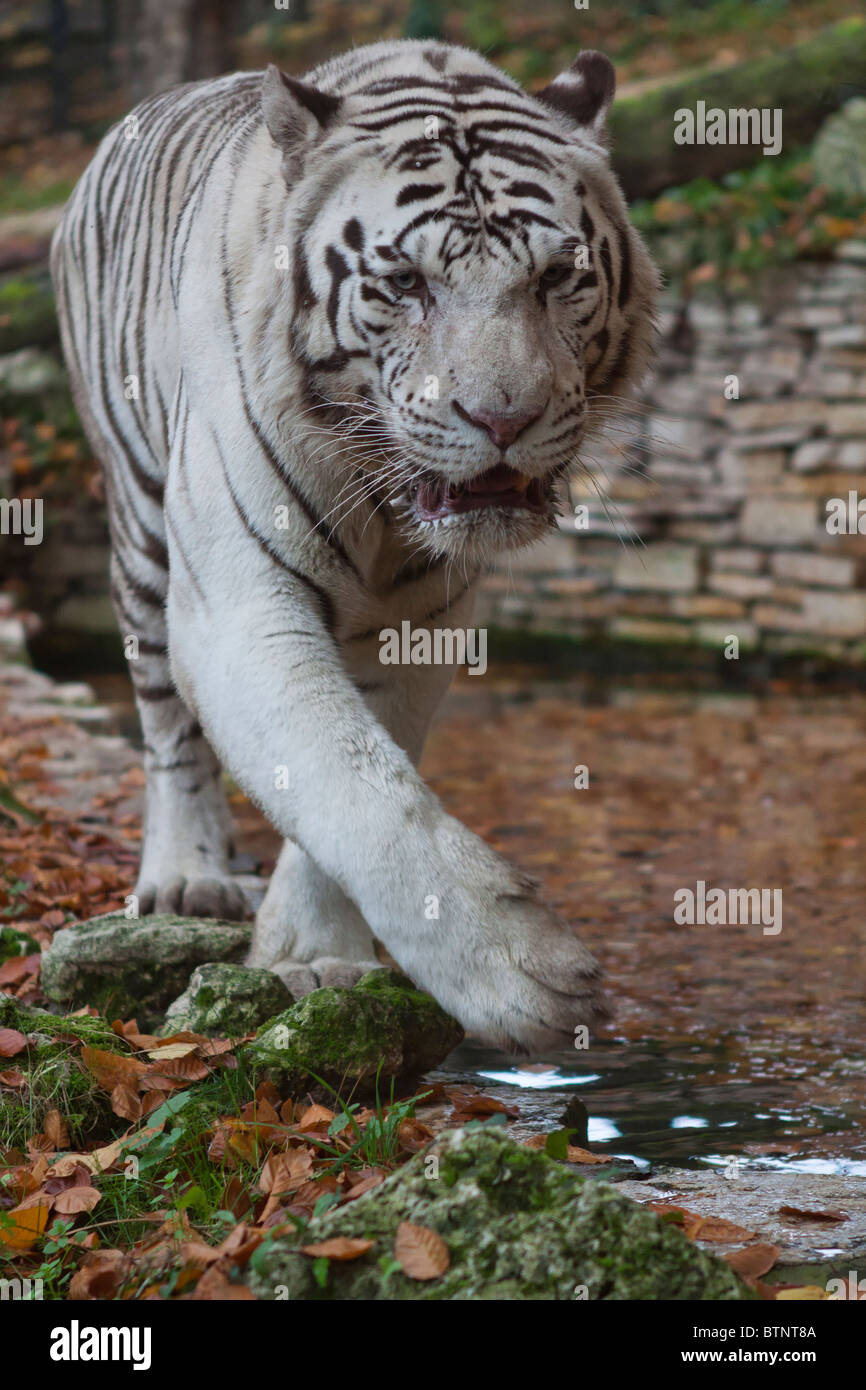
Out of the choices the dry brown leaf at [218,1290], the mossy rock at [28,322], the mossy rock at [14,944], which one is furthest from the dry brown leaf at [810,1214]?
the mossy rock at [28,322]

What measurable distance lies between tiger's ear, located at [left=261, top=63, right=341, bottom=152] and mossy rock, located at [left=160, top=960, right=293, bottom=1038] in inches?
63.7

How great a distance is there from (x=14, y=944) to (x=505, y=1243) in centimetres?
195

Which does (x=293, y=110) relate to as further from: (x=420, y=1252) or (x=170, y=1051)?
(x=420, y=1252)

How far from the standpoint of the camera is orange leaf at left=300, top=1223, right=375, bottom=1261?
214cm

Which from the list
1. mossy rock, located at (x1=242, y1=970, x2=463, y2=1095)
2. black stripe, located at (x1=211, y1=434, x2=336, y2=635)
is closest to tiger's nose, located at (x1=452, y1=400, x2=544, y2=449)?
black stripe, located at (x1=211, y1=434, x2=336, y2=635)

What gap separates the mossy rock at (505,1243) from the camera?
2.11 meters

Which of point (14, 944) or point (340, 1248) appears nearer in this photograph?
point (340, 1248)

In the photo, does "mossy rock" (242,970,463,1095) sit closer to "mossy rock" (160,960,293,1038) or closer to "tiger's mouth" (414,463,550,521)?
"mossy rock" (160,960,293,1038)

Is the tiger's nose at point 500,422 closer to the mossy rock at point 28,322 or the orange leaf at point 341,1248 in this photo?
the orange leaf at point 341,1248

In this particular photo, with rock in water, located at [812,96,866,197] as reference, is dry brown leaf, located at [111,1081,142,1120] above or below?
below

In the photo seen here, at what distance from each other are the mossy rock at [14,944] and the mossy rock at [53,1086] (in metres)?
0.71

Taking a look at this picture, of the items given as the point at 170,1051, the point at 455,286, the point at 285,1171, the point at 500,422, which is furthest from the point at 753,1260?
the point at 455,286

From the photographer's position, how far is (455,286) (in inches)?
110

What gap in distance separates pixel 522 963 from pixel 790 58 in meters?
8.86
